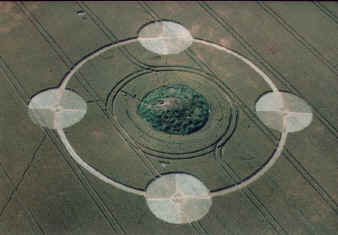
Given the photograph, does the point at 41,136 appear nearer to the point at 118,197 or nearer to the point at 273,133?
the point at 118,197

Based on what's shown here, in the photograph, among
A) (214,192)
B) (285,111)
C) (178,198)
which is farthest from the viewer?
(285,111)

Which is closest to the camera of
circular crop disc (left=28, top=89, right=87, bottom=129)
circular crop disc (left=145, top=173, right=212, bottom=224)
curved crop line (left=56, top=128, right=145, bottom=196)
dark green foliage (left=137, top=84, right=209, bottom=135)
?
circular crop disc (left=145, top=173, right=212, bottom=224)

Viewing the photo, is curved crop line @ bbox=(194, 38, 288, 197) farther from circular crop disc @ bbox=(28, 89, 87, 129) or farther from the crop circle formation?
circular crop disc @ bbox=(28, 89, 87, 129)

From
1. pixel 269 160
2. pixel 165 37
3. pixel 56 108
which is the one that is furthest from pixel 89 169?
pixel 165 37

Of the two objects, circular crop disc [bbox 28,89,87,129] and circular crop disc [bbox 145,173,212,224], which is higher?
circular crop disc [bbox 28,89,87,129]

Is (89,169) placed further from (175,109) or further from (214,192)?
(214,192)

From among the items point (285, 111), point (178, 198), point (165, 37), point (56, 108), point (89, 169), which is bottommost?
point (89, 169)

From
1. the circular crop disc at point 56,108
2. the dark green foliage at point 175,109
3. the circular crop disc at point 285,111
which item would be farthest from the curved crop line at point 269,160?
the circular crop disc at point 56,108

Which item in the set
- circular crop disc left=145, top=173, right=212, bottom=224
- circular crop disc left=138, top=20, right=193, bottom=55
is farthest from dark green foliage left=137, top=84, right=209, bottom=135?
circular crop disc left=145, top=173, right=212, bottom=224

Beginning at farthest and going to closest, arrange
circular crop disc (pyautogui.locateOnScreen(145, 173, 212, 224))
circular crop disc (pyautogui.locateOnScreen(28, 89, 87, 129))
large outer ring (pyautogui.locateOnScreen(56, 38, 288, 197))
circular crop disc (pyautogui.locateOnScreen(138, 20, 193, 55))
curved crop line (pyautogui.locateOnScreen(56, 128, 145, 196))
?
circular crop disc (pyautogui.locateOnScreen(138, 20, 193, 55)) → circular crop disc (pyautogui.locateOnScreen(28, 89, 87, 129)) → large outer ring (pyautogui.locateOnScreen(56, 38, 288, 197)) → curved crop line (pyautogui.locateOnScreen(56, 128, 145, 196)) → circular crop disc (pyautogui.locateOnScreen(145, 173, 212, 224))
